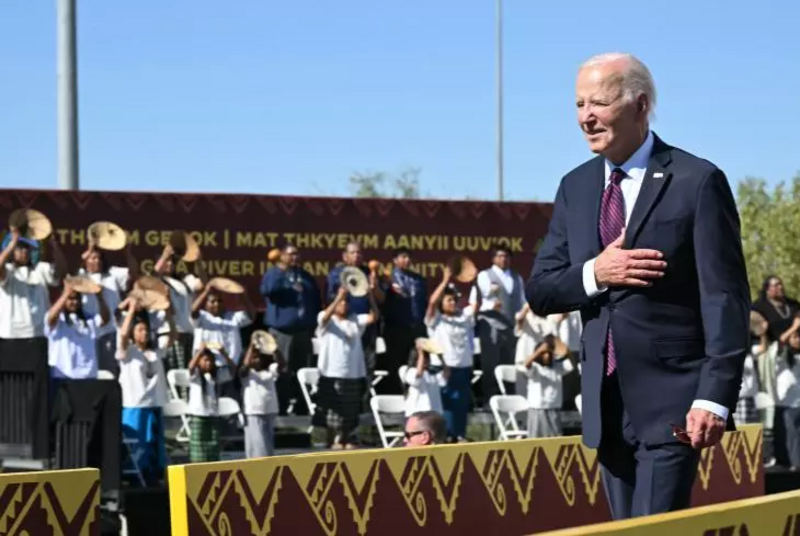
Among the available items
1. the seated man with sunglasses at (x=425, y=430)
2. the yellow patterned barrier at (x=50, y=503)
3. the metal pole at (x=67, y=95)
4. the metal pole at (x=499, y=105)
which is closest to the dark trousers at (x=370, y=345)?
the metal pole at (x=67, y=95)

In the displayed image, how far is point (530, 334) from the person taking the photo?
59.4 ft

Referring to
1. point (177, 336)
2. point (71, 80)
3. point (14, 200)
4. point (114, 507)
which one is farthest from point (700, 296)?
point (71, 80)

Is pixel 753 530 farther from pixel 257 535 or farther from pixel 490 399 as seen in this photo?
pixel 490 399

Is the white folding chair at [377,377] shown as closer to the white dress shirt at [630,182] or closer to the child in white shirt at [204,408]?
the child in white shirt at [204,408]

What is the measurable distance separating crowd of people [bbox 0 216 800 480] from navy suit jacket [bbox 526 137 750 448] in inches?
401

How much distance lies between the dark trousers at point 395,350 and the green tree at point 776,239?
1328 inches

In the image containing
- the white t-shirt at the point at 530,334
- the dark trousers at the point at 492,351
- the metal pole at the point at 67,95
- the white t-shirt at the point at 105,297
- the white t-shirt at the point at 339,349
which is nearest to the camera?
the white t-shirt at the point at 105,297

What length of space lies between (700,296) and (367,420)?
44.0 ft

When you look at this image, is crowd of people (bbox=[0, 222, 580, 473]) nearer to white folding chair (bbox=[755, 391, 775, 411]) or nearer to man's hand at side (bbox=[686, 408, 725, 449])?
white folding chair (bbox=[755, 391, 775, 411])

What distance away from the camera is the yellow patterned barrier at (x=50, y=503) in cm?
564

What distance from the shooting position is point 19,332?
48.4 feet

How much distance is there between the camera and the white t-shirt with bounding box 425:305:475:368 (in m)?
17.5

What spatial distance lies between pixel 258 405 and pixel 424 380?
2081 millimetres

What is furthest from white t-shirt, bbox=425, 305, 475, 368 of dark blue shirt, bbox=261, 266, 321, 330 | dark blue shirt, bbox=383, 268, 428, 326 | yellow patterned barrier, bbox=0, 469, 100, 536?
yellow patterned barrier, bbox=0, 469, 100, 536
